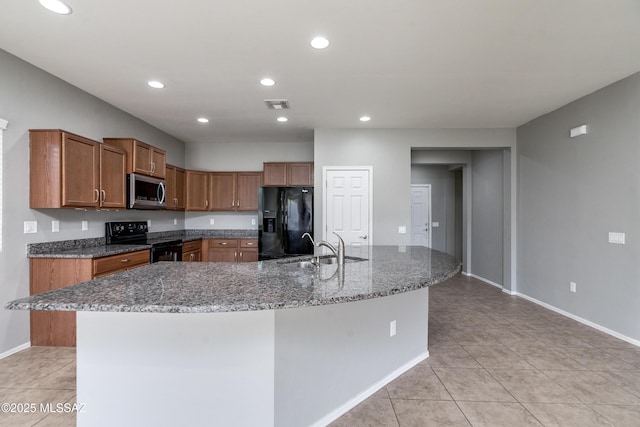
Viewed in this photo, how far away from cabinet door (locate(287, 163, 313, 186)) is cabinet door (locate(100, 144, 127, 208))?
2.44 meters

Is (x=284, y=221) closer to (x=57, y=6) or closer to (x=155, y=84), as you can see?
(x=155, y=84)

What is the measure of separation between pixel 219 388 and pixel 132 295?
1.90 ft

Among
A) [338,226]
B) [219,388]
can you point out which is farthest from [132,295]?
[338,226]

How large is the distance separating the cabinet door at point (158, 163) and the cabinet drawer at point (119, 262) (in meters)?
1.21

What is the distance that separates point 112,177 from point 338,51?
113 inches

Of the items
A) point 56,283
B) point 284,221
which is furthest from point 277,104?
point 56,283

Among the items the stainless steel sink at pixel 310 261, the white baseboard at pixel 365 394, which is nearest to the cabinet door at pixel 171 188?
the stainless steel sink at pixel 310 261

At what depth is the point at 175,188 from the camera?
5141 mm

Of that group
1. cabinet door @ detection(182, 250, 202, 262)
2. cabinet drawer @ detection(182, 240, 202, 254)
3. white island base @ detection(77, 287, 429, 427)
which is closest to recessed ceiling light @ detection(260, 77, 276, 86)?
white island base @ detection(77, 287, 429, 427)

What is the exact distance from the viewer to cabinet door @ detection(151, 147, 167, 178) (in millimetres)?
4295

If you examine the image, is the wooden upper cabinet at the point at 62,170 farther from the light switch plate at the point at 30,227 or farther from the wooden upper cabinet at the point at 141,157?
the wooden upper cabinet at the point at 141,157

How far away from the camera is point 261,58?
9.00 feet

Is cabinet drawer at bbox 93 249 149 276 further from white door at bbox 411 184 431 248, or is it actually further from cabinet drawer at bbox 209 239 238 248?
white door at bbox 411 184 431 248

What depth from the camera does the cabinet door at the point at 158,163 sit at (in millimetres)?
4295
